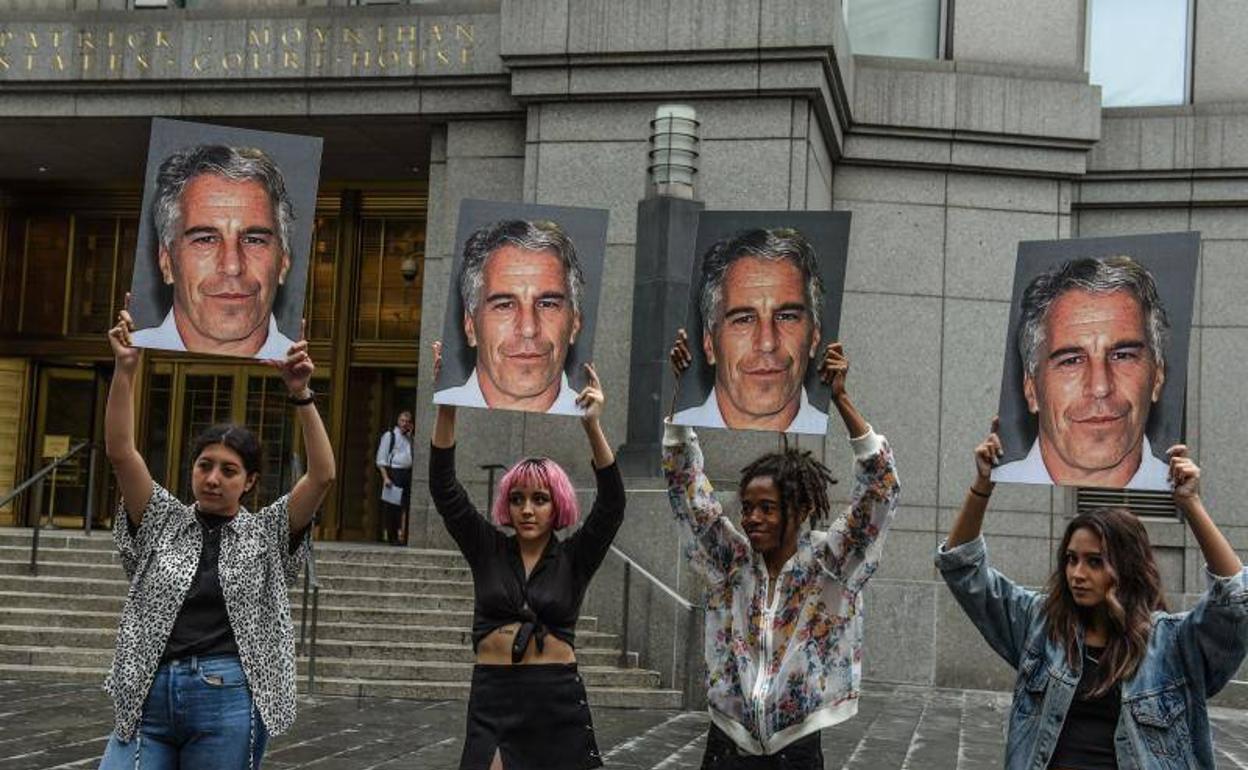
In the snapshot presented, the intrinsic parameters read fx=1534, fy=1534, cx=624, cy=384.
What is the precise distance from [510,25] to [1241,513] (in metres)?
10.3

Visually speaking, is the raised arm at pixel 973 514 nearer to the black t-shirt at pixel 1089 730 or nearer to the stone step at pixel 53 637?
the black t-shirt at pixel 1089 730

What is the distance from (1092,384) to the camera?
5965 millimetres

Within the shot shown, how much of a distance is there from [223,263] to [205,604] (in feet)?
7.72

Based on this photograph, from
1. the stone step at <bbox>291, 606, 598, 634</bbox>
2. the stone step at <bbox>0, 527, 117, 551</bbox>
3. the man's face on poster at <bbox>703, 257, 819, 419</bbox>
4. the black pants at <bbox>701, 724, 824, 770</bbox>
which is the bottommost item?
the stone step at <bbox>291, 606, 598, 634</bbox>

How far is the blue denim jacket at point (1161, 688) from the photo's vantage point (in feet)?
14.2

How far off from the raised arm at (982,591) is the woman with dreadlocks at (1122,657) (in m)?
0.14

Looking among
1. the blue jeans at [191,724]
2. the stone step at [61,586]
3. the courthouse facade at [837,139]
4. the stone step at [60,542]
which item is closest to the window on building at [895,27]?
the courthouse facade at [837,139]

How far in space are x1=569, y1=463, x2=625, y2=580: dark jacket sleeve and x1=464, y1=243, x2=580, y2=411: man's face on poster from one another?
4.41 feet

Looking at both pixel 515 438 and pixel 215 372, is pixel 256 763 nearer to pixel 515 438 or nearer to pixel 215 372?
pixel 515 438

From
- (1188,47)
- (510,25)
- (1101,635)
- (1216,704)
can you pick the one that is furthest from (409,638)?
(1188,47)

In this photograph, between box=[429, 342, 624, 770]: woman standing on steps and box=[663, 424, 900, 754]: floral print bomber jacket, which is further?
box=[429, 342, 624, 770]: woman standing on steps

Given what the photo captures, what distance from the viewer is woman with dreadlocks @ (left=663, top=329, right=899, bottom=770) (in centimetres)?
484

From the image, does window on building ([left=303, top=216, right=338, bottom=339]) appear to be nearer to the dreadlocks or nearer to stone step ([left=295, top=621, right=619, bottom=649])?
stone step ([left=295, top=621, right=619, bottom=649])

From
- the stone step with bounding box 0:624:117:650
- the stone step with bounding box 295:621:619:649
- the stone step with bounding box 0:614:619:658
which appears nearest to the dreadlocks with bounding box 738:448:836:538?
the stone step with bounding box 0:614:619:658
